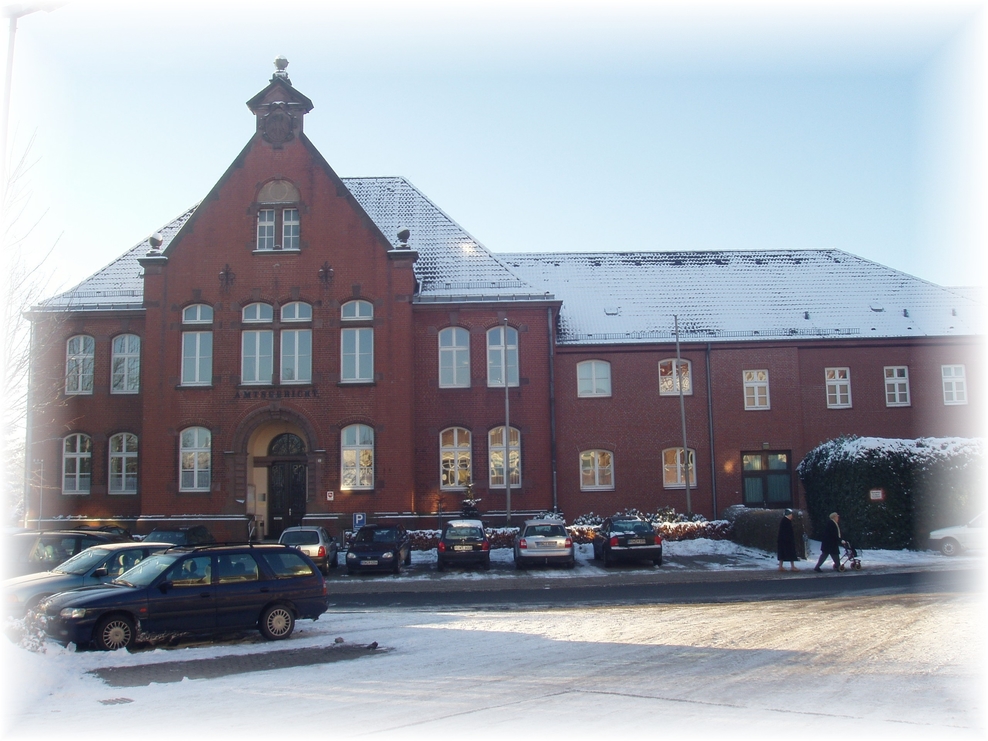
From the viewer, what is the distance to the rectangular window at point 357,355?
103 feet

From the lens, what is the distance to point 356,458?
31.2 meters

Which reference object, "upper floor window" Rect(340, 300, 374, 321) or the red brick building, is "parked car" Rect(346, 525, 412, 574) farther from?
"upper floor window" Rect(340, 300, 374, 321)

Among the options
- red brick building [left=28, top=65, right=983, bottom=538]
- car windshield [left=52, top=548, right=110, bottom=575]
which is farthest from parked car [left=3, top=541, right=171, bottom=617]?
red brick building [left=28, top=65, right=983, bottom=538]

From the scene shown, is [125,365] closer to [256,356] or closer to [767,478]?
[256,356]

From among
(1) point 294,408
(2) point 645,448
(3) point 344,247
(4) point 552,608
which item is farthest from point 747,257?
(4) point 552,608

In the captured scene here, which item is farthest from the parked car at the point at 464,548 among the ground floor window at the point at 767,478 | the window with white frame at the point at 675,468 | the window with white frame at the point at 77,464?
the window with white frame at the point at 77,464

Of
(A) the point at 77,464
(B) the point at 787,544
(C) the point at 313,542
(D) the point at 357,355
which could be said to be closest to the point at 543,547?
(C) the point at 313,542

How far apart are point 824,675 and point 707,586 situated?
1061cm

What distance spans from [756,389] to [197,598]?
26471mm

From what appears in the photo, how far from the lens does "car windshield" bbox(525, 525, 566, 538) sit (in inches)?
1025

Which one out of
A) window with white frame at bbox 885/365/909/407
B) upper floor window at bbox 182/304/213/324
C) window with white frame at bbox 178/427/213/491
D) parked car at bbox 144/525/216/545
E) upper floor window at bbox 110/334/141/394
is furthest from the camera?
window with white frame at bbox 885/365/909/407

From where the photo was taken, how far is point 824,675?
10328 mm

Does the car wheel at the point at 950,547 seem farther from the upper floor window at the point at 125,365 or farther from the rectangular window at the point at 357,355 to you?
the upper floor window at the point at 125,365

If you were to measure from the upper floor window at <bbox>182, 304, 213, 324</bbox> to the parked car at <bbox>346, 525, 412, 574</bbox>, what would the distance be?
1072 cm
